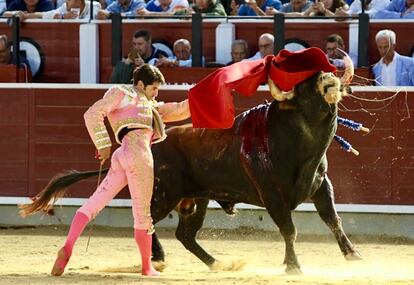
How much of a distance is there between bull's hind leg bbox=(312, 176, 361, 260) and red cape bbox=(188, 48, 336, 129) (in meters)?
0.72

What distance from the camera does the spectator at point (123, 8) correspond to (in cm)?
1305

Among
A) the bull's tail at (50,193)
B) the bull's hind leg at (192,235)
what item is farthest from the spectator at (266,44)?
the bull's tail at (50,193)

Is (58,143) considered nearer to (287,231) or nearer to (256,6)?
(256,6)

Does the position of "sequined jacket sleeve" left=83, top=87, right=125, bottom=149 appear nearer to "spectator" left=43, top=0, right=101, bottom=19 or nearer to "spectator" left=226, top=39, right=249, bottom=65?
"spectator" left=226, top=39, right=249, bottom=65

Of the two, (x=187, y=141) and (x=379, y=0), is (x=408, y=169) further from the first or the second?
(x=187, y=141)

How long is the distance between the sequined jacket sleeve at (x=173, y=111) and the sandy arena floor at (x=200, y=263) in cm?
99

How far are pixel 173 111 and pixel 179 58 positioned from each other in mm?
3994

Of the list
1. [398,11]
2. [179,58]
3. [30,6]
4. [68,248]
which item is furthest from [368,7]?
[68,248]

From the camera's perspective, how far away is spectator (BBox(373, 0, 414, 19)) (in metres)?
12.4

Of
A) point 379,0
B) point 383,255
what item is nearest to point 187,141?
point 383,255

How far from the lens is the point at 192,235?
9.64m

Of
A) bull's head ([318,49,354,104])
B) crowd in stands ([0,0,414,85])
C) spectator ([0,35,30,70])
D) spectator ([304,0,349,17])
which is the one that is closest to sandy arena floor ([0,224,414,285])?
bull's head ([318,49,354,104])

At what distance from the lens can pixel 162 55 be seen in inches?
503

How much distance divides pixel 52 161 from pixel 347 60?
13.6 ft
